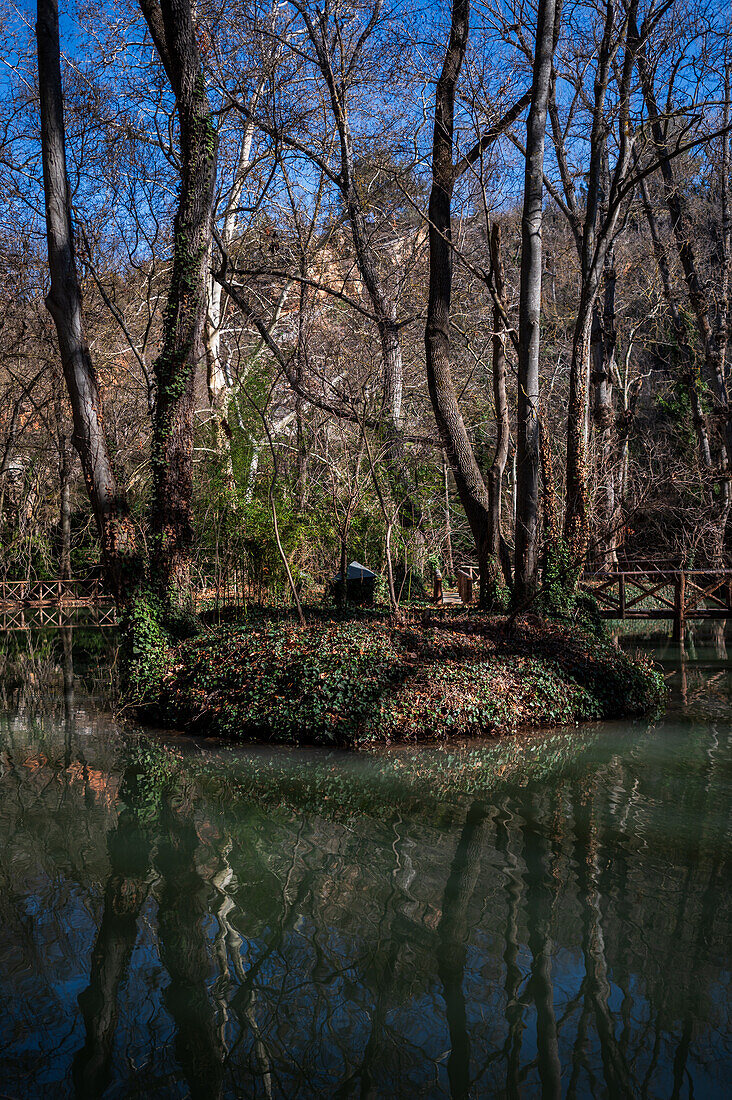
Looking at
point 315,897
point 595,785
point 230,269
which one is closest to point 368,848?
point 315,897

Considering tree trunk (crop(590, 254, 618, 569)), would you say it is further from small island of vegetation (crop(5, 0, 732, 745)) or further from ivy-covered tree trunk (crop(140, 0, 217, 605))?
ivy-covered tree trunk (crop(140, 0, 217, 605))

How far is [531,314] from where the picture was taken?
11.6 meters

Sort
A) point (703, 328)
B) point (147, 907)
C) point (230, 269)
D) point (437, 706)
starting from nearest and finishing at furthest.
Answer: point (147, 907), point (437, 706), point (230, 269), point (703, 328)

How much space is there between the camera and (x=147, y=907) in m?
4.62

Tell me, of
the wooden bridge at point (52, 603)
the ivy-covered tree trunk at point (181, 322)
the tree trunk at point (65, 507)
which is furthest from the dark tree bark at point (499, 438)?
the tree trunk at point (65, 507)

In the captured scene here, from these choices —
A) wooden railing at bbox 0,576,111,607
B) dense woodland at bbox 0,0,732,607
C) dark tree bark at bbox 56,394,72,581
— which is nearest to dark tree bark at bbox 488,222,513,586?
dense woodland at bbox 0,0,732,607

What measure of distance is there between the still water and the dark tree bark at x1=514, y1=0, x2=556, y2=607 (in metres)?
4.49

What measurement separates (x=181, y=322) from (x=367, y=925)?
8.32m

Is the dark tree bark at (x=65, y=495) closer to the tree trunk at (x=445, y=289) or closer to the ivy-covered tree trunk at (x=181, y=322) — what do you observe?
the ivy-covered tree trunk at (x=181, y=322)

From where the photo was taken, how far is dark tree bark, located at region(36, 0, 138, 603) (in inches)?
409

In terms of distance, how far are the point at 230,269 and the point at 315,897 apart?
11750 millimetres

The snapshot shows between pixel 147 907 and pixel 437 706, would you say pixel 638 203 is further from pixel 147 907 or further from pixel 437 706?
pixel 147 907

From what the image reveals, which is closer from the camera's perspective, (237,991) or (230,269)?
(237,991)

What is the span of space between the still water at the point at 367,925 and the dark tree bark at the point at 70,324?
3.49 metres
